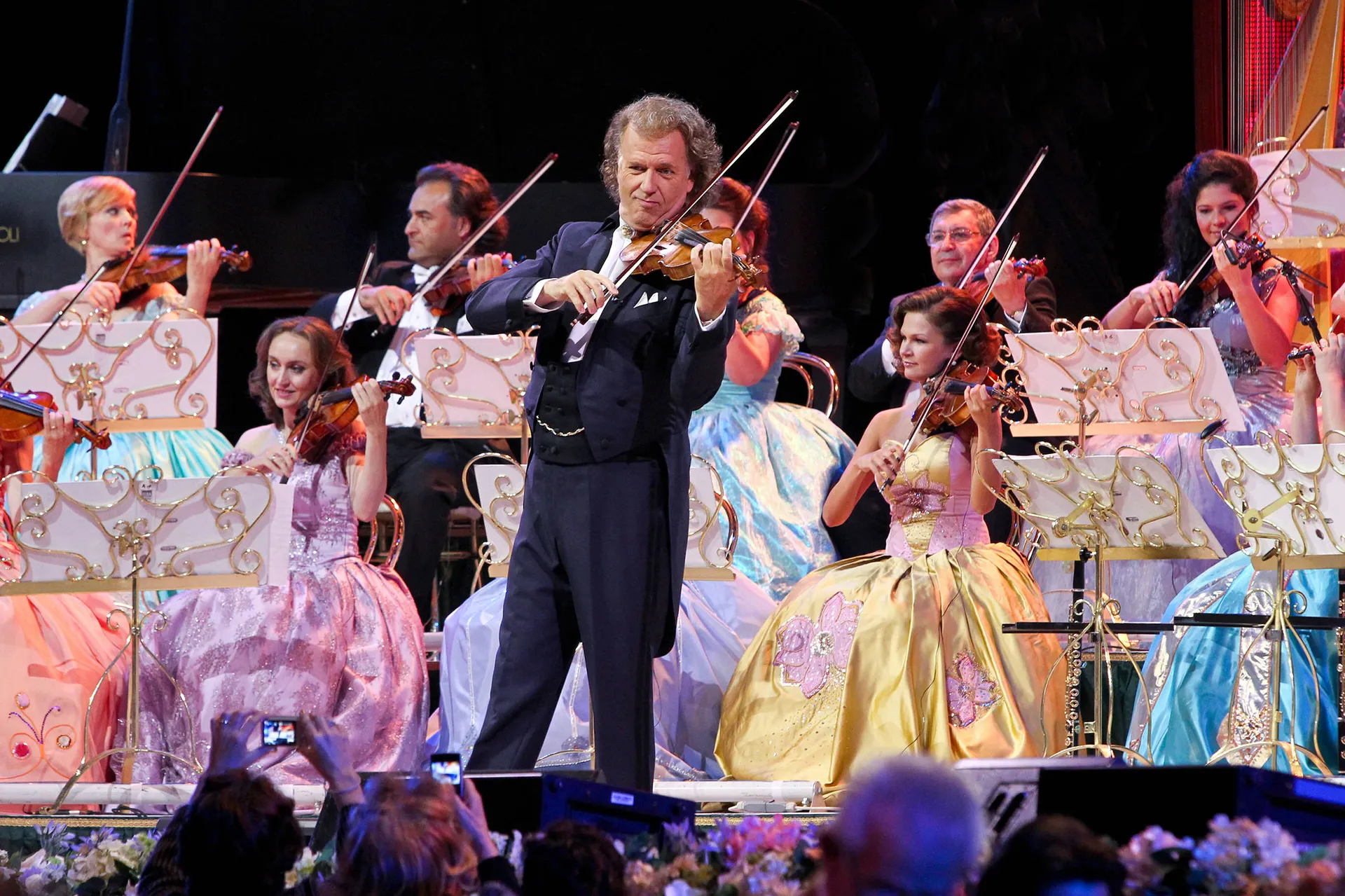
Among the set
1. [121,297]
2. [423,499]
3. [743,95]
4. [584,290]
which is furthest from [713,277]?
[743,95]

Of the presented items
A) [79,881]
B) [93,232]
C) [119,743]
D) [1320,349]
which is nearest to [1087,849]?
[79,881]

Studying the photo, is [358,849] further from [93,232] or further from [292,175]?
[292,175]

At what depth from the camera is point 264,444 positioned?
14.3 feet

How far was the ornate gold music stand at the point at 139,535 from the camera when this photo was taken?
3.60 metres

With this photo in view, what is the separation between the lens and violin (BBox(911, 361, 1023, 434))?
13.2ft

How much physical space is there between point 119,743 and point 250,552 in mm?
718

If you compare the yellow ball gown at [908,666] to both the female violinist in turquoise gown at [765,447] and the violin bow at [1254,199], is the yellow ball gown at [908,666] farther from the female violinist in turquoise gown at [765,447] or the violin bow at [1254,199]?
the violin bow at [1254,199]

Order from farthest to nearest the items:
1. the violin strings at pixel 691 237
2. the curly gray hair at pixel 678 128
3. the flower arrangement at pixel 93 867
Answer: the curly gray hair at pixel 678 128 → the violin strings at pixel 691 237 → the flower arrangement at pixel 93 867

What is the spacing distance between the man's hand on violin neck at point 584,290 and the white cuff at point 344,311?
2.39 metres

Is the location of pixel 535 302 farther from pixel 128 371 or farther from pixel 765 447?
pixel 128 371

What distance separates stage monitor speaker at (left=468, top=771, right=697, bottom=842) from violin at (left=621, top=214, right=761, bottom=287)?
89cm

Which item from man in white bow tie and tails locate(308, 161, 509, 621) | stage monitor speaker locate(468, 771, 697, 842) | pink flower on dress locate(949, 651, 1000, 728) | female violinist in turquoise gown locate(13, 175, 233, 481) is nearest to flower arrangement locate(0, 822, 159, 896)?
stage monitor speaker locate(468, 771, 697, 842)

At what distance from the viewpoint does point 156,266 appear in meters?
5.30

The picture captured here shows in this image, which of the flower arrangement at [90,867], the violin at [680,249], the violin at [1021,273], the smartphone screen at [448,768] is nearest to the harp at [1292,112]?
the violin at [1021,273]
